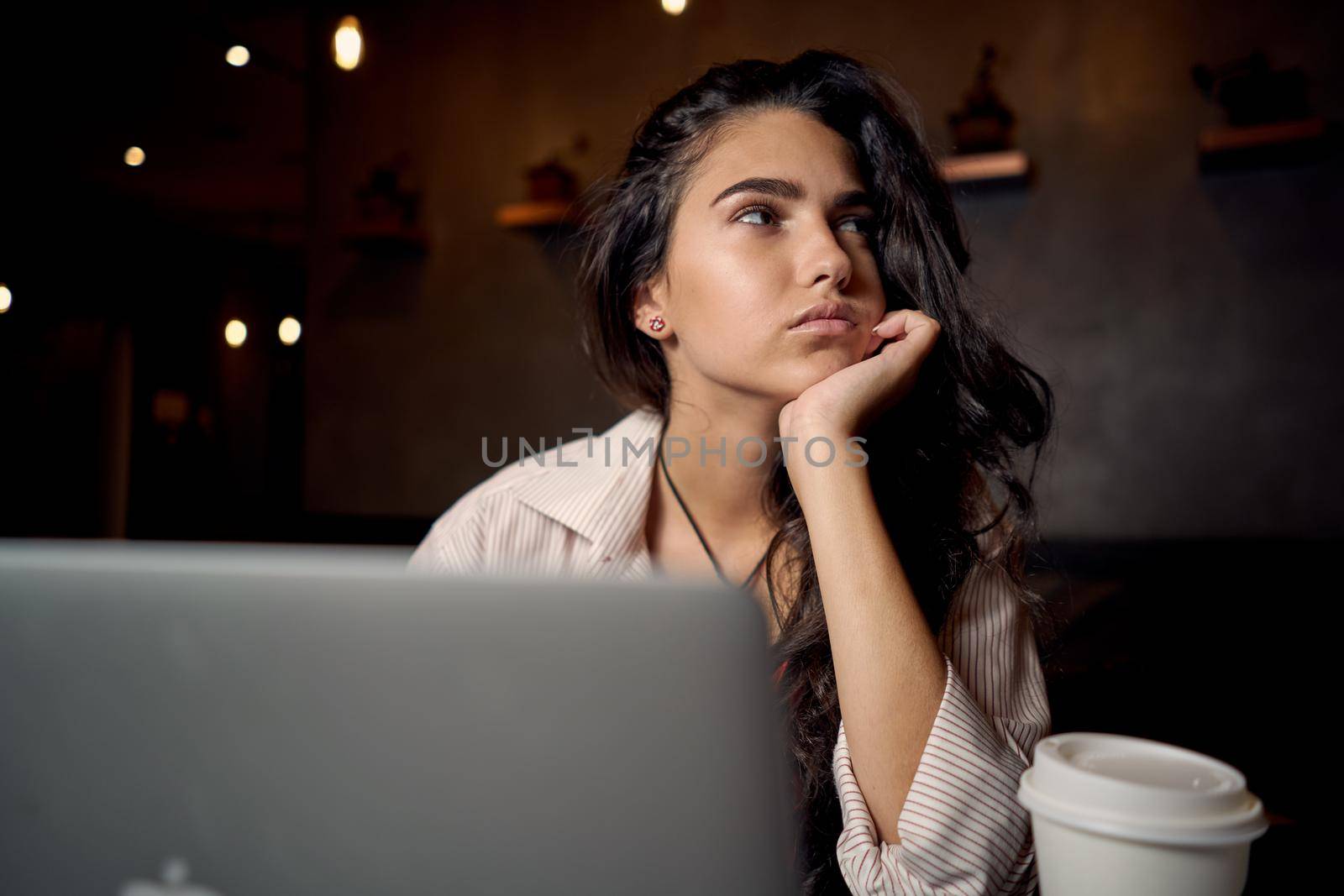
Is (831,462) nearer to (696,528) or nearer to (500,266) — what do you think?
(696,528)

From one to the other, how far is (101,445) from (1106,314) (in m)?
3.72

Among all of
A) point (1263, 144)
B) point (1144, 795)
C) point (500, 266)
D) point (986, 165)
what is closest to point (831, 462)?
point (1144, 795)

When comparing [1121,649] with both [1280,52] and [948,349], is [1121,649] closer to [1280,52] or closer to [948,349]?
[948,349]

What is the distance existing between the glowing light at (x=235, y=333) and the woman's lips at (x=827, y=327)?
3376mm

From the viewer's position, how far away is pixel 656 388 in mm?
1716

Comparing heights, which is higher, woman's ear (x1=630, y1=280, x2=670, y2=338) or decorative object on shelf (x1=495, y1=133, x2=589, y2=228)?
decorative object on shelf (x1=495, y1=133, x2=589, y2=228)

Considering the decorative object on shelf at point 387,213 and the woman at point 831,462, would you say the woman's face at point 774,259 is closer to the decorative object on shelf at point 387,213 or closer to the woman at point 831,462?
the woman at point 831,462

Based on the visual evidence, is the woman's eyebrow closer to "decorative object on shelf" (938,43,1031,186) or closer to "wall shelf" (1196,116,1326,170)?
"decorative object on shelf" (938,43,1031,186)

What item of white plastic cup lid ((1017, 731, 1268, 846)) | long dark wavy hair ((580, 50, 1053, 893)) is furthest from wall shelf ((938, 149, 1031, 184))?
white plastic cup lid ((1017, 731, 1268, 846))

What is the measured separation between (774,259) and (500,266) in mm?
2650

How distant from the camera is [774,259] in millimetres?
1302

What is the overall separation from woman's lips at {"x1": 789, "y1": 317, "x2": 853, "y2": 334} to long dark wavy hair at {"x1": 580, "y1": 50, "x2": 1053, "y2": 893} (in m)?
0.15

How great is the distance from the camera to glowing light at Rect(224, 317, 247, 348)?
13.0 ft

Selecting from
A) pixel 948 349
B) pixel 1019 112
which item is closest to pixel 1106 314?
pixel 1019 112
